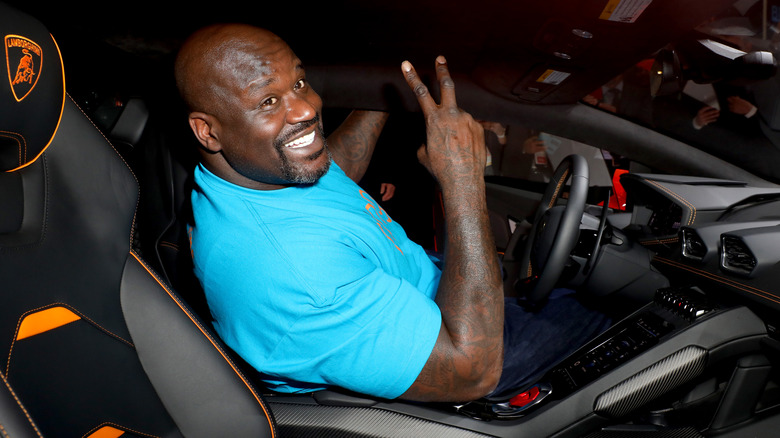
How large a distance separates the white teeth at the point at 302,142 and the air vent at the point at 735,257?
39.6 inches

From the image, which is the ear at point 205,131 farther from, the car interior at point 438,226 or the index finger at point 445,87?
the index finger at point 445,87

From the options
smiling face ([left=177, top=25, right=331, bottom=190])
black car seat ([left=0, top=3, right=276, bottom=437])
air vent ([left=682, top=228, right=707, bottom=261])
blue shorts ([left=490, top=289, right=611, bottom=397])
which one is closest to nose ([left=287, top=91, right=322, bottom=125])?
smiling face ([left=177, top=25, right=331, bottom=190])

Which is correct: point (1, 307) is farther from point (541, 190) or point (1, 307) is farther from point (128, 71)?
point (541, 190)

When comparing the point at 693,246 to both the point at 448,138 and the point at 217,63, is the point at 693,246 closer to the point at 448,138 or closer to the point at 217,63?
the point at 448,138

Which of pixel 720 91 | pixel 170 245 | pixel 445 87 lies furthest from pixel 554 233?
pixel 720 91

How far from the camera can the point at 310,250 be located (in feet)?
3.10

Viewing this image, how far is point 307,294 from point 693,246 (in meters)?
1.02

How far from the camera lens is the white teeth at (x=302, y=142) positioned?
106cm

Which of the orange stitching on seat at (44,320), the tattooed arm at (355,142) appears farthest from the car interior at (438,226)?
the tattooed arm at (355,142)

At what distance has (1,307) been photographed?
634 mm

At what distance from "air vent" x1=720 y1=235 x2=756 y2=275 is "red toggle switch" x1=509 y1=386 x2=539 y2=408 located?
54cm

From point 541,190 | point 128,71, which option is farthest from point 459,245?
point 541,190

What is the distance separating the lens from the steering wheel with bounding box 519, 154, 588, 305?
1231 millimetres

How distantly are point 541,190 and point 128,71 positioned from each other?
245 cm
